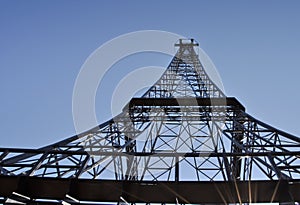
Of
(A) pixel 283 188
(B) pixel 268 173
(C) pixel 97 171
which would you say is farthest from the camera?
(C) pixel 97 171

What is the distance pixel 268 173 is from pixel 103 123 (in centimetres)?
758

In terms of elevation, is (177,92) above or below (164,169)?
above

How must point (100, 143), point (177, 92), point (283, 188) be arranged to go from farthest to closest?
point (177, 92) < point (100, 143) < point (283, 188)

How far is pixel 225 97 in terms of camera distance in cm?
1827

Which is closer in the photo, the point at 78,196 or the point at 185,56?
the point at 78,196

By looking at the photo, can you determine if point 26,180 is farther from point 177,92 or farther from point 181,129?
point 177,92

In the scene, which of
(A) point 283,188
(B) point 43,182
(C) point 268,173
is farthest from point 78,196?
(C) point 268,173

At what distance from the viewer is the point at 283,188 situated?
24.3 ft

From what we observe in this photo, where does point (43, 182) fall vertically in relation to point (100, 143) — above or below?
below

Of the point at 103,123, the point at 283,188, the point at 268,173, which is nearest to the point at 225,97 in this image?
the point at 103,123

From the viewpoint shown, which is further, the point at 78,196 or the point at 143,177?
the point at 143,177

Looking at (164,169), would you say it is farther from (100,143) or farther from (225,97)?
(225,97)

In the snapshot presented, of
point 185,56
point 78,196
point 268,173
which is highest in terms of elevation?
point 185,56

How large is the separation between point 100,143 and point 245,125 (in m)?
6.97
